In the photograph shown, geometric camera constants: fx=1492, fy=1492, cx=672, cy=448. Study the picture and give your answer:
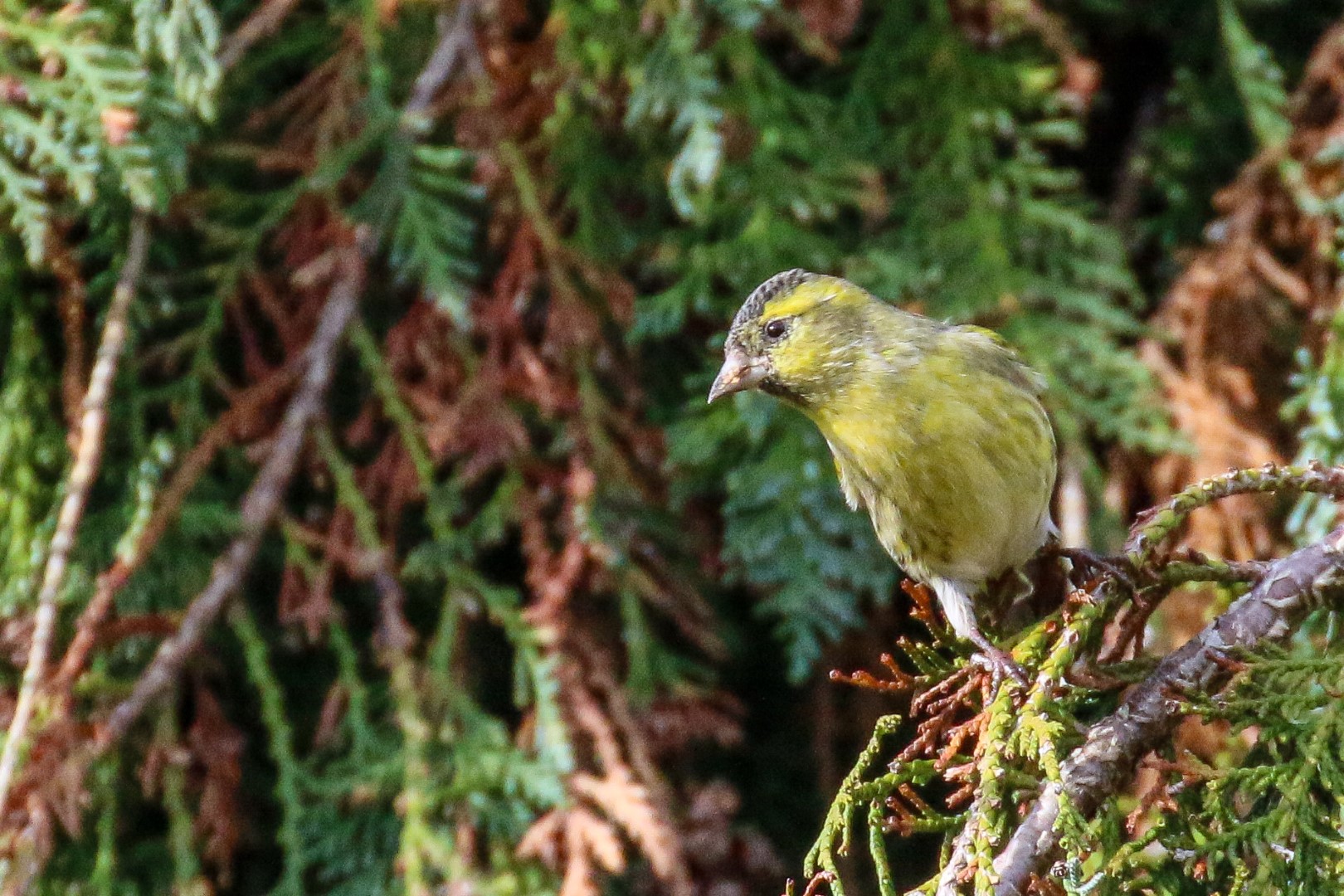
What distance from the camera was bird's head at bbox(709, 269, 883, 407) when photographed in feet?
8.46

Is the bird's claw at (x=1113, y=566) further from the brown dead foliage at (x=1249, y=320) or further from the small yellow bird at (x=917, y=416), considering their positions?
the brown dead foliage at (x=1249, y=320)

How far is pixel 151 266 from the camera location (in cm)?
319

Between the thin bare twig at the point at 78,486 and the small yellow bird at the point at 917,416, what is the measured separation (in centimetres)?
110

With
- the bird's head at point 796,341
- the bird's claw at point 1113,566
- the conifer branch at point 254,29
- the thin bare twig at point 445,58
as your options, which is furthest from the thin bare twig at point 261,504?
the bird's claw at point 1113,566

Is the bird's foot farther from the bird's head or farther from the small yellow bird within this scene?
the bird's head

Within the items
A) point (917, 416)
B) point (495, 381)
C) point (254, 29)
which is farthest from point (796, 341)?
point (254, 29)

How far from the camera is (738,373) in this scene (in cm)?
261

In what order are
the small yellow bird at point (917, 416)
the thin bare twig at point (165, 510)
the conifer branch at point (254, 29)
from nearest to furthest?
the small yellow bird at point (917, 416) → the thin bare twig at point (165, 510) → the conifer branch at point (254, 29)

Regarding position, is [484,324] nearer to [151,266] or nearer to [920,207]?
[151,266]

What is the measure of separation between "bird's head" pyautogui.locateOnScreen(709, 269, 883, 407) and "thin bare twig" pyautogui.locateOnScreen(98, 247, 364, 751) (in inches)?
31.1

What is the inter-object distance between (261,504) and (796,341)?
3.43 feet

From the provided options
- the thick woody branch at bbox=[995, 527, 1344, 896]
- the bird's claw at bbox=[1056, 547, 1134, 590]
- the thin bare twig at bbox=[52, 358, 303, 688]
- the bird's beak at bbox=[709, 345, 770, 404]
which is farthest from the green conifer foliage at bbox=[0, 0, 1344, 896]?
the thick woody branch at bbox=[995, 527, 1344, 896]

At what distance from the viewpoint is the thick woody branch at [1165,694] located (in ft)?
5.03

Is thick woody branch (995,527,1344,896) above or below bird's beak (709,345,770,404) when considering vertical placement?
below
